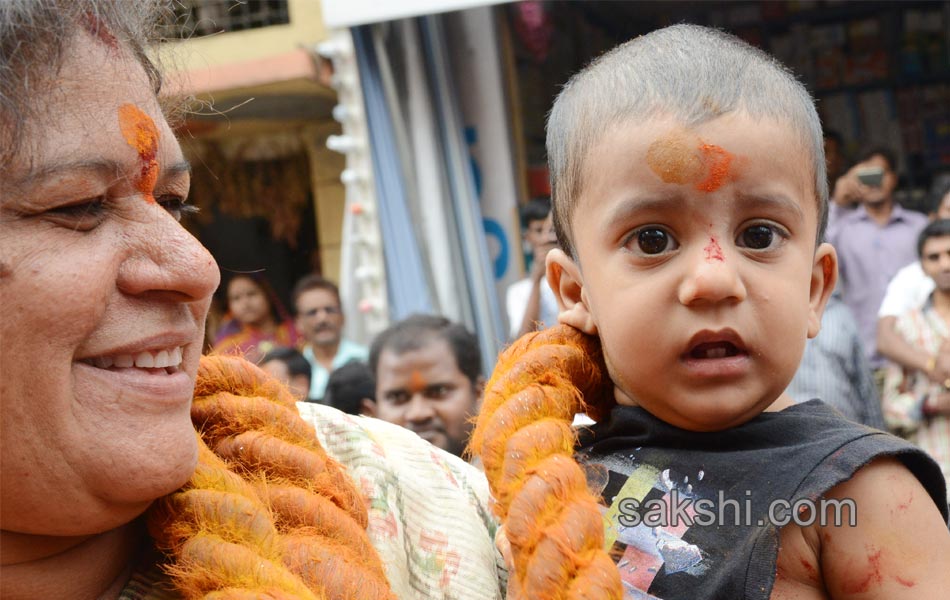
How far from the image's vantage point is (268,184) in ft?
32.9

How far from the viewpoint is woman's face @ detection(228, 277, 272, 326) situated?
26.5 feet

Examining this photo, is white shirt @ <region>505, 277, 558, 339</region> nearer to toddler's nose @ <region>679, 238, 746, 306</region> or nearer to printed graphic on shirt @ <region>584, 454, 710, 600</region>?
printed graphic on shirt @ <region>584, 454, 710, 600</region>

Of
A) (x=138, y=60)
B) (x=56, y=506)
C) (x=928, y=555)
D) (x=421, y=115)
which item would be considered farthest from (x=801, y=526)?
(x=421, y=115)

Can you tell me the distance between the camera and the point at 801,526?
1825mm

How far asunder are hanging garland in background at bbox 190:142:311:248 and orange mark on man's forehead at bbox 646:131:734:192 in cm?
836

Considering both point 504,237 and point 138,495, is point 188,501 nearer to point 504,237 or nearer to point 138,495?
point 138,495

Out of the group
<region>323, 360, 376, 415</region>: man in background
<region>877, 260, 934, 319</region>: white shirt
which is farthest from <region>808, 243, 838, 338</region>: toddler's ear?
<region>877, 260, 934, 319</region>: white shirt

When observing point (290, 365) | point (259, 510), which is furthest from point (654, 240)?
point (290, 365)

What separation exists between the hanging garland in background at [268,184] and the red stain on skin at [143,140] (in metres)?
8.40

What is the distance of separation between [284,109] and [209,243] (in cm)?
192

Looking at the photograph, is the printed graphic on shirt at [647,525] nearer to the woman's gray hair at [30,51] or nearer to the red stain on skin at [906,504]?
the red stain on skin at [906,504]

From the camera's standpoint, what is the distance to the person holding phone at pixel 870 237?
262 inches

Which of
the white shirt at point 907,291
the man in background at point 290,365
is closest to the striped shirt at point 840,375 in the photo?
the white shirt at point 907,291

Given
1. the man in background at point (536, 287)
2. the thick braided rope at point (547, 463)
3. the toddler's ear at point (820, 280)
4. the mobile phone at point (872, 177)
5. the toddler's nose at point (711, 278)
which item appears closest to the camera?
the thick braided rope at point (547, 463)
